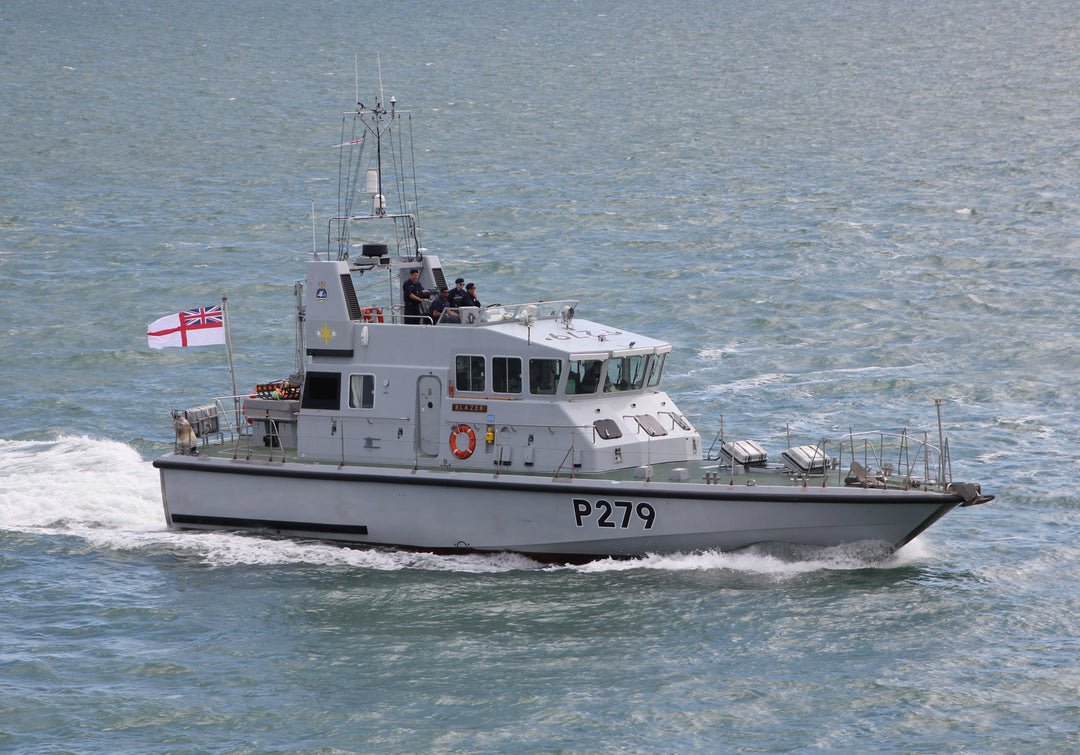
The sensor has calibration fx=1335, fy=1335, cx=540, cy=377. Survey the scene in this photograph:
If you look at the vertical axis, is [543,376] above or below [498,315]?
below

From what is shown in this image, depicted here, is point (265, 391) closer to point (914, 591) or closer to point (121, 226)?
point (914, 591)

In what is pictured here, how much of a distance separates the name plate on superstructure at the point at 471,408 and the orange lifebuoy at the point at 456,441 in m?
0.24

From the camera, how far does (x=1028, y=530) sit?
2120 cm

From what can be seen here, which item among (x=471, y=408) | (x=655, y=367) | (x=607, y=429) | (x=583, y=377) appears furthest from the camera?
(x=655, y=367)

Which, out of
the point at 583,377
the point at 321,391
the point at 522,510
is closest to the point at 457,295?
the point at 583,377

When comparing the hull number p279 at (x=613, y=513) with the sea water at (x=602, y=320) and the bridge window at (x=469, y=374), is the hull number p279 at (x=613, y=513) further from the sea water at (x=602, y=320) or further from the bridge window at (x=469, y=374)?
the bridge window at (x=469, y=374)

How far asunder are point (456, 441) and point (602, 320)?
47.2ft

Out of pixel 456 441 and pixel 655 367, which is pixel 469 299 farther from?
pixel 655 367

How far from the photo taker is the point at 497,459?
66.0ft

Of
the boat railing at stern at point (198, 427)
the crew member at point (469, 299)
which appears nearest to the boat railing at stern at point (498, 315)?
the crew member at point (469, 299)

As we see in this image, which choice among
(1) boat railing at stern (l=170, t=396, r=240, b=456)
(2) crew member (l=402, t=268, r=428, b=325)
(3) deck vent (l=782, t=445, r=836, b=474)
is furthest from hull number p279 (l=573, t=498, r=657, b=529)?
(1) boat railing at stern (l=170, t=396, r=240, b=456)

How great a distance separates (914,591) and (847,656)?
2482mm

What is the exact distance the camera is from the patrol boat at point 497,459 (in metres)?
18.9

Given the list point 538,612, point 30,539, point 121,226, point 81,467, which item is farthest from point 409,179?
point 538,612
